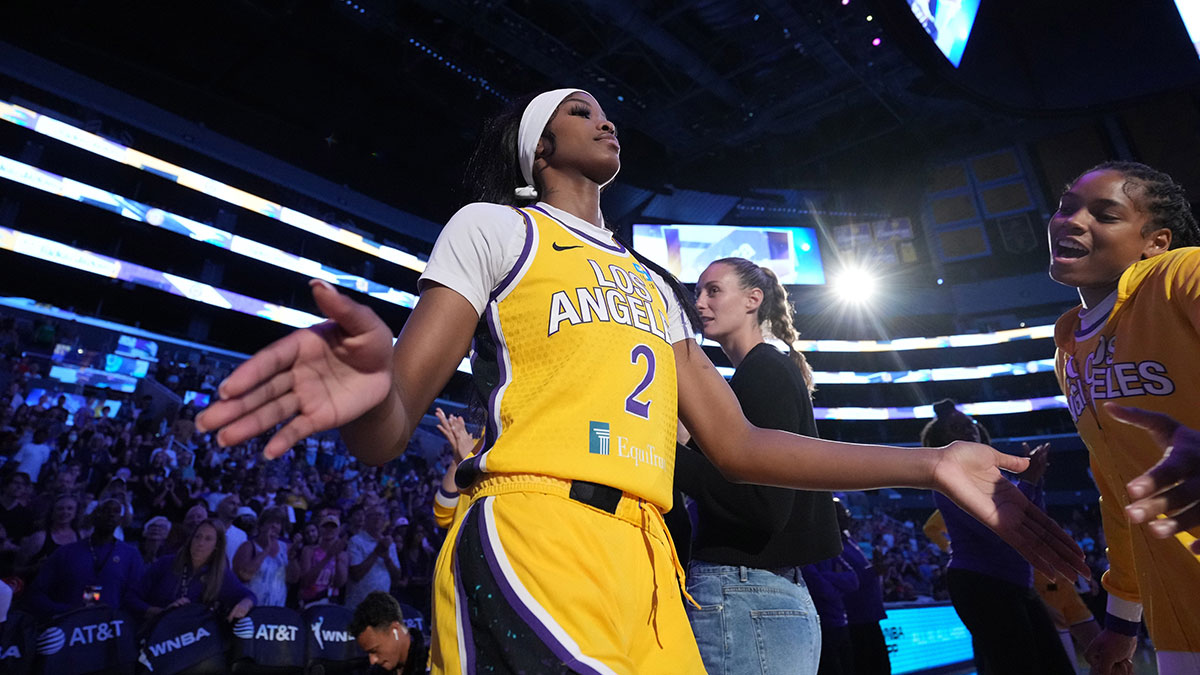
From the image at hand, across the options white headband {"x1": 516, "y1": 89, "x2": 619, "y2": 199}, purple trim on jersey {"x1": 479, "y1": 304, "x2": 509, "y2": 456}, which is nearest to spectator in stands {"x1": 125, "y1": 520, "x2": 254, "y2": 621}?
white headband {"x1": 516, "y1": 89, "x2": 619, "y2": 199}

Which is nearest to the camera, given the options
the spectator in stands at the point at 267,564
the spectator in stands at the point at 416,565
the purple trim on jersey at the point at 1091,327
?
the purple trim on jersey at the point at 1091,327

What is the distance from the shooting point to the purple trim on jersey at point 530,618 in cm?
106

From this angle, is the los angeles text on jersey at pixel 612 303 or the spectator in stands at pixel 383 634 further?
the spectator in stands at pixel 383 634

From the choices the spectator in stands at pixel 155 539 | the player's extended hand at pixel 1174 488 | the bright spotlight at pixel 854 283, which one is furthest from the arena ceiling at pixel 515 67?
the player's extended hand at pixel 1174 488

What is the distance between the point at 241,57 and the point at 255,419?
17.8 m

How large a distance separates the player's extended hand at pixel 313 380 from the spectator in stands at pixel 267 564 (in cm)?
613

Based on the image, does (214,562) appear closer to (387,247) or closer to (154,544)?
(154,544)

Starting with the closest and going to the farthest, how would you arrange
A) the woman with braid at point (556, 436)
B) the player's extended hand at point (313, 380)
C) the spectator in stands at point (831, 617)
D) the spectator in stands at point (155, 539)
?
the player's extended hand at point (313, 380) < the woman with braid at point (556, 436) < the spectator in stands at point (831, 617) < the spectator in stands at point (155, 539)

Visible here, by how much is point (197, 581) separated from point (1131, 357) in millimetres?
6607

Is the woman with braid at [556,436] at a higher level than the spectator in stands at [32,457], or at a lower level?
lower

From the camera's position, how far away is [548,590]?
1.10 meters

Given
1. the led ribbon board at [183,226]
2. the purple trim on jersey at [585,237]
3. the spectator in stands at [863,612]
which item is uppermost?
the led ribbon board at [183,226]

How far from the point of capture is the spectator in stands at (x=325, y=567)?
6.79 meters

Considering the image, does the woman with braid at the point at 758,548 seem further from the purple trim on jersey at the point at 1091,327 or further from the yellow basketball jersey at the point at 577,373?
the purple trim on jersey at the point at 1091,327
